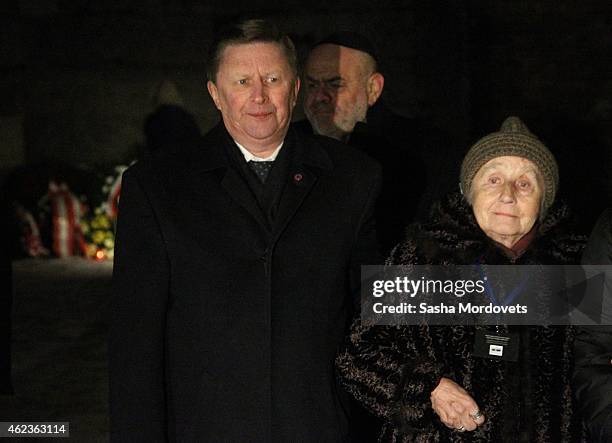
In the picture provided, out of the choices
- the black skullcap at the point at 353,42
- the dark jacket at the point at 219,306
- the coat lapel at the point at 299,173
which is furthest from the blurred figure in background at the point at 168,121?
the dark jacket at the point at 219,306

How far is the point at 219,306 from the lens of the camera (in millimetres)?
2748

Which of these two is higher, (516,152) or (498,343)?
(516,152)

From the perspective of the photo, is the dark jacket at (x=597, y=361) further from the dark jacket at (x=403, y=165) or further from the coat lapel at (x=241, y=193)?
the dark jacket at (x=403, y=165)

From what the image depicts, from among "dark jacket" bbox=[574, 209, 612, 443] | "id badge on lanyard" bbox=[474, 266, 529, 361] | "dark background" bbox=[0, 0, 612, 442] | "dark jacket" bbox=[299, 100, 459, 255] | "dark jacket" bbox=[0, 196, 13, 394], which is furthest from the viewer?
"dark background" bbox=[0, 0, 612, 442]

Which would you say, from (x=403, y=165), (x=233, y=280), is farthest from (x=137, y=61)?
(x=233, y=280)

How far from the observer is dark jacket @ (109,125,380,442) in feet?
9.00

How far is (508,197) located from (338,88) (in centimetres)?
142

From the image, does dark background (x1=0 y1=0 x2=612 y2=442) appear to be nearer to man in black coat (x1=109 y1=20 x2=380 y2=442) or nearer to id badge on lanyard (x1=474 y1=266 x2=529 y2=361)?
man in black coat (x1=109 y1=20 x2=380 y2=442)

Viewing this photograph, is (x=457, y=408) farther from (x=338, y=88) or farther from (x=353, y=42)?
(x=353, y=42)

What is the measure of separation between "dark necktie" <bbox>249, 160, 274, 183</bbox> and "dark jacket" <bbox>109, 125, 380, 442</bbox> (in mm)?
49

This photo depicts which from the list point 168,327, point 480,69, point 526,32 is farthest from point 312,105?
point 480,69

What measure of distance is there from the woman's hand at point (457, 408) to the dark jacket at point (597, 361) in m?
0.26

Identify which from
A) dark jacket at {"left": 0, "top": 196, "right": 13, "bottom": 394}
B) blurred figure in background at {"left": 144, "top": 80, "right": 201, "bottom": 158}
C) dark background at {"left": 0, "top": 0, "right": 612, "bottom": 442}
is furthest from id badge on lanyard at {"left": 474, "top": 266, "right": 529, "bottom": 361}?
blurred figure in background at {"left": 144, "top": 80, "right": 201, "bottom": 158}

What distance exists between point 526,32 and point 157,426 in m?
5.40
